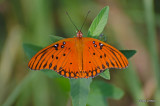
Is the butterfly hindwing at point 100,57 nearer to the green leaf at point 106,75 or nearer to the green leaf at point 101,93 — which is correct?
the green leaf at point 106,75

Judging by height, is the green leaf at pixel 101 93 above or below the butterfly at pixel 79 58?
below

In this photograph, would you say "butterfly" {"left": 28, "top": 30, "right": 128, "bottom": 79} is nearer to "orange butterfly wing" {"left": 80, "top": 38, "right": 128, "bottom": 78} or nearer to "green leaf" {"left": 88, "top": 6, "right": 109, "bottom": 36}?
"orange butterfly wing" {"left": 80, "top": 38, "right": 128, "bottom": 78}

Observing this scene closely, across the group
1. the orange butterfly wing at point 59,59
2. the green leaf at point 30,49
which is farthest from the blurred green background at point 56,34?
the orange butterfly wing at point 59,59

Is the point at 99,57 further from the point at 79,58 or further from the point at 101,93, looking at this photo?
the point at 101,93

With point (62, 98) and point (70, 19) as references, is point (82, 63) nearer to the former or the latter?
point (62, 98)

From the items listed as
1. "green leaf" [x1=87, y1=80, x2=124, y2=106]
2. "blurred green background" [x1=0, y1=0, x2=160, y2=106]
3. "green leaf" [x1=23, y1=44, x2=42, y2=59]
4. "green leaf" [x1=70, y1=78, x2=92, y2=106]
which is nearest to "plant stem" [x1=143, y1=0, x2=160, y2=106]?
"blurred green background" [x1=0, y1=0, x2=160, y2=106]
